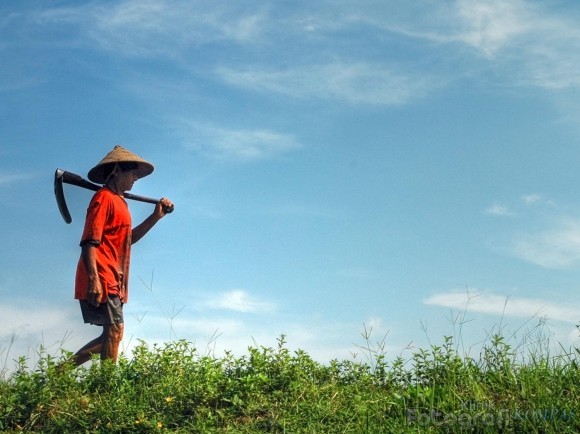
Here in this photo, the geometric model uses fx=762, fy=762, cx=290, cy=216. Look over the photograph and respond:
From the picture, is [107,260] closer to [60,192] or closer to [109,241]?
[109,241]

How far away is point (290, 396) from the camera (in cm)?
718

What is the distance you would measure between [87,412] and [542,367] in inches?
174

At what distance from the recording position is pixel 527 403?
6707 mm

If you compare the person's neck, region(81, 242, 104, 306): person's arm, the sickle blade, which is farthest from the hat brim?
region(81, 242, 104, 306): person's arm

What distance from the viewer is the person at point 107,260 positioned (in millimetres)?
8695

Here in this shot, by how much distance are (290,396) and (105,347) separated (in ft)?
8.55

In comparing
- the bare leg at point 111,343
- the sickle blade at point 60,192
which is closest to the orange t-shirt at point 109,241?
the bare leg at point 111,343

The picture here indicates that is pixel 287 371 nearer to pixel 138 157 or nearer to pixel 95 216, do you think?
pixel 95 216

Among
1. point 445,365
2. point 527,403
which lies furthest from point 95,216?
point 527,403

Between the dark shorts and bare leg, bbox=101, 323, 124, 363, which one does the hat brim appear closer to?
the dark shorts

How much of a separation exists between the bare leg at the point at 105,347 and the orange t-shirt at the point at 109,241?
409 mm

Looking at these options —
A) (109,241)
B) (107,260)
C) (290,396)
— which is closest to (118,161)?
(109,241)

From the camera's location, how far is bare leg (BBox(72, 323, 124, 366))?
869 cm

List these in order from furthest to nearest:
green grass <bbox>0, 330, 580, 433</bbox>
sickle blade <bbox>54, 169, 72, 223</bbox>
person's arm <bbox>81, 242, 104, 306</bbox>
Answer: sickle blade <bbox>54, 169, 72, 223</bbox>, person's arm <bbox>81, 242, 104, 306</bbox>, green grass <bbox>0, 330, 580, 433</bbox>
